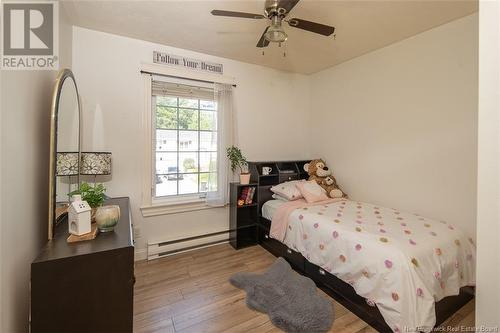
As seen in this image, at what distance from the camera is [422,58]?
2318 millimetres

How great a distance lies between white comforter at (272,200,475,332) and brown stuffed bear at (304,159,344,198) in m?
0.73

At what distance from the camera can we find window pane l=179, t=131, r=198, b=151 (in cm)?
285

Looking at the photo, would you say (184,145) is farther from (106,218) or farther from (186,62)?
(106,218)

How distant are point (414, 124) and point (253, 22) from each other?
6.55 feet

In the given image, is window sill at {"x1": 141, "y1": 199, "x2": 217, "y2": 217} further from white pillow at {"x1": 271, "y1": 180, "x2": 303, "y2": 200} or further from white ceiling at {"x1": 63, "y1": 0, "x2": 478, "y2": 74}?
white ceiling at {"x1": 63, "y1": 0, "x2": 478, "y2": 74}

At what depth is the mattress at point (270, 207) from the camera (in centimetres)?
274

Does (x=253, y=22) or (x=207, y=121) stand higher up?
(x=253, y=22)

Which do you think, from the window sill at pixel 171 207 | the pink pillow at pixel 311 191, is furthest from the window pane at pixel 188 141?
the pink pillow at pixel 311 191

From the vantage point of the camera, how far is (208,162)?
9.82ft

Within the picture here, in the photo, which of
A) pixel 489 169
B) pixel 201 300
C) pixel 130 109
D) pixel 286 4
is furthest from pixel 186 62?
pixel 489 169

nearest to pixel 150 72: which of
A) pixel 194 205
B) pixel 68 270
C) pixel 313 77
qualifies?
pixel 194 205

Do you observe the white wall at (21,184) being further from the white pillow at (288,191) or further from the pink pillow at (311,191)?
the pink pillow at (311,191)

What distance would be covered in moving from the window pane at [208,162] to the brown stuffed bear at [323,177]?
141 cm

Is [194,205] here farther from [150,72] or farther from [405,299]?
[405,299]
